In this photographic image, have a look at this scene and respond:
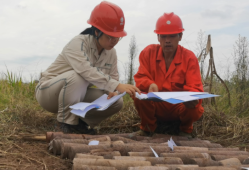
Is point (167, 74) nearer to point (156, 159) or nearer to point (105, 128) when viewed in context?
point (105, 128)

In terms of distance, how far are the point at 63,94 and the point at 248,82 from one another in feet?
13.6

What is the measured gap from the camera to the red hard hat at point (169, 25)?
332 cm

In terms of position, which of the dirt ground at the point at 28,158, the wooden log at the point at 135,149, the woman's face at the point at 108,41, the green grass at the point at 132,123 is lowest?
the green grass at the point at 132,123

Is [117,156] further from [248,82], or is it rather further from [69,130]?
[248,82]

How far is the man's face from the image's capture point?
10.9 feet

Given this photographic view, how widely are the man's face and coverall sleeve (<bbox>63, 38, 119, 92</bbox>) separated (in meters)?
0.76

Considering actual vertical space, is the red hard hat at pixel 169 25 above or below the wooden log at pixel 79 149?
above

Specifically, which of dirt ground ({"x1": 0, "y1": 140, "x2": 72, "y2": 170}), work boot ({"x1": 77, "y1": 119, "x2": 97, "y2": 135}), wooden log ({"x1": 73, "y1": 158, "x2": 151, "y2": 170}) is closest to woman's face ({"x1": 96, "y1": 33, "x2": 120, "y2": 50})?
work boot ({"x1": 77, "y1": 119, "x2": 97, "y2": 135})

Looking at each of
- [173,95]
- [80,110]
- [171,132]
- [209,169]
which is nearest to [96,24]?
[80,110]

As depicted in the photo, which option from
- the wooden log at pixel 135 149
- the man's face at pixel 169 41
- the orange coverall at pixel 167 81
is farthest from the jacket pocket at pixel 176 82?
the wooden log at pixel 135 149

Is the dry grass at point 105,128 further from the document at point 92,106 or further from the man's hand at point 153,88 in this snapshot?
the man's hand at point 153,88

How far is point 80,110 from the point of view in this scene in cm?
274

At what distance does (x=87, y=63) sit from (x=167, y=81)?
0.97 meters

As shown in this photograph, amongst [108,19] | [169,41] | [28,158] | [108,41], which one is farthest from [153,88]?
[28,158]
